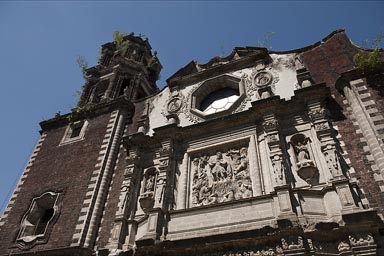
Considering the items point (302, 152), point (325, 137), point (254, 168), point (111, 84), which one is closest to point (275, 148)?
point (302, 152)

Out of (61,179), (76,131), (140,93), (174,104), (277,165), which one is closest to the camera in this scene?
(277,165)

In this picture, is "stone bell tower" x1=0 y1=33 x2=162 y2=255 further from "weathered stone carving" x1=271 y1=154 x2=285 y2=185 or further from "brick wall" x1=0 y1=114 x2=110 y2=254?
"weathered stone carving" x1=271 y1=154 x2=285 y2=185

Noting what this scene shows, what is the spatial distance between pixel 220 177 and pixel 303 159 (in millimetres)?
2683

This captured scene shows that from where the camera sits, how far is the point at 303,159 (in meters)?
9.80

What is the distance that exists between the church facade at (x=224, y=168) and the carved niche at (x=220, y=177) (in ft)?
0.14

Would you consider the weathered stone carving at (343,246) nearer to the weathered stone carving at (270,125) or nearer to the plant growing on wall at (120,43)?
A: the weathered stone carving at (270,125)

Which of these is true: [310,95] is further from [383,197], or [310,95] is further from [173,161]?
[173,161]

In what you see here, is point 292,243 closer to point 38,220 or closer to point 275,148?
point 275,148

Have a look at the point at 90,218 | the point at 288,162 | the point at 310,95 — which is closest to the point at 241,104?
the point at 310,95

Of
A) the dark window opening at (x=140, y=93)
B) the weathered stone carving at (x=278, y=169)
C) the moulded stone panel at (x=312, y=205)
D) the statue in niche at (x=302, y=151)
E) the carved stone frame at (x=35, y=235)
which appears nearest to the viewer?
the moulded stone panel at (x=312, y=205)

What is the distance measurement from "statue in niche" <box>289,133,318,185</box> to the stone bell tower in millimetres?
6911

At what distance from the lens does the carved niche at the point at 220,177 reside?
1020 centimetres

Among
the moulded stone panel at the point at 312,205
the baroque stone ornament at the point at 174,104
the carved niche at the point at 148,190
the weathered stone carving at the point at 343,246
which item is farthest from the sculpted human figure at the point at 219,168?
the weathered stone carving at the point at 343,246

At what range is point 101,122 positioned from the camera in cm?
1551
